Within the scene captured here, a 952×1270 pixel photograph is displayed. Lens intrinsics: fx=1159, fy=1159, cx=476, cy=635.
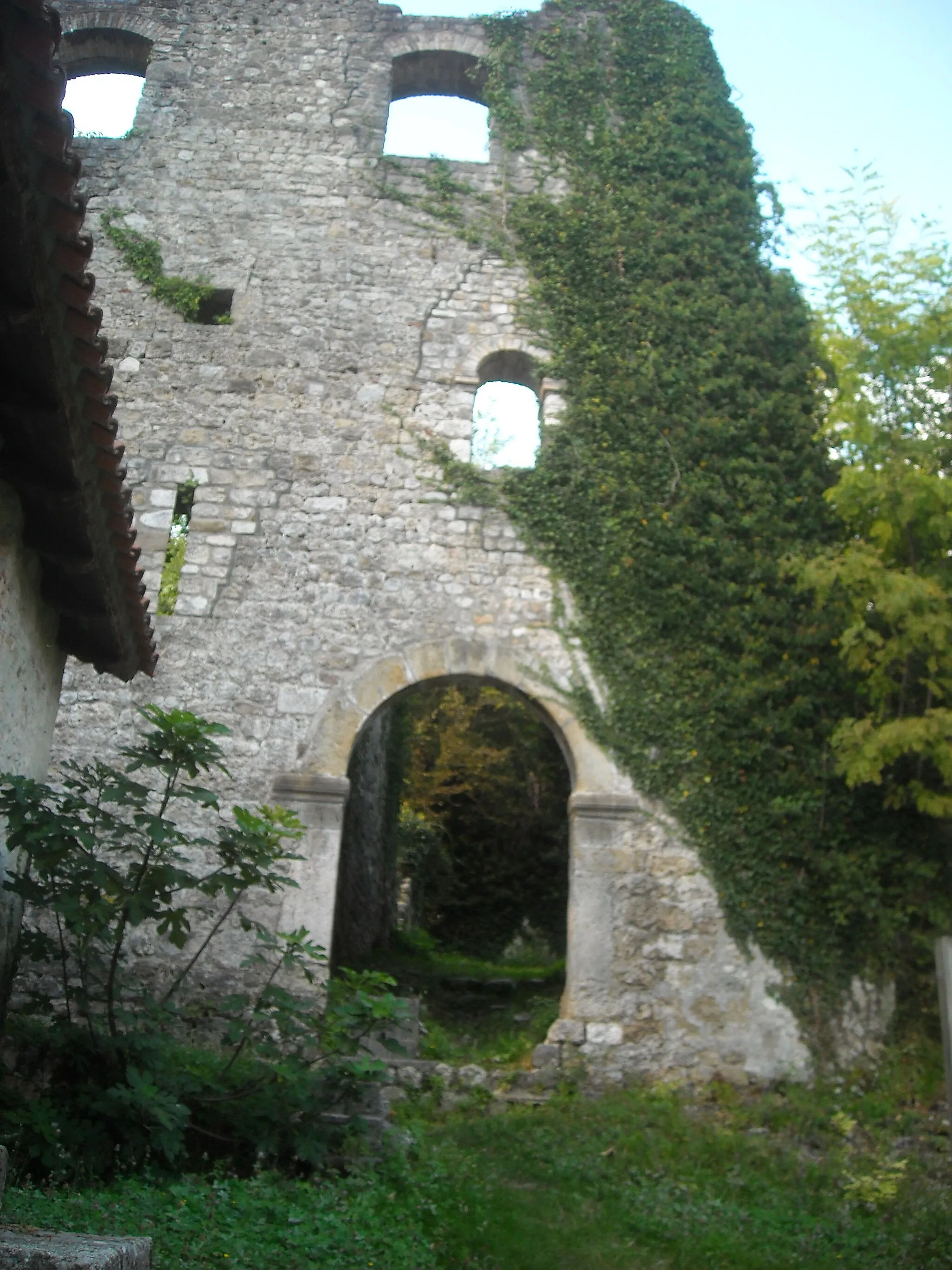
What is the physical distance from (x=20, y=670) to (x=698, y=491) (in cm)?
570

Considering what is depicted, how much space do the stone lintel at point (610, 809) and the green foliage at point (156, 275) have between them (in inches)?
210

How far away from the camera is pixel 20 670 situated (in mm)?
5172

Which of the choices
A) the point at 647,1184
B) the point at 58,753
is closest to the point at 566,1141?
the point at 647,1184

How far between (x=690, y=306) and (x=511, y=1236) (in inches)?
295

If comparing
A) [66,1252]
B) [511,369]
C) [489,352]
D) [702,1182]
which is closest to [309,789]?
[702,1182]

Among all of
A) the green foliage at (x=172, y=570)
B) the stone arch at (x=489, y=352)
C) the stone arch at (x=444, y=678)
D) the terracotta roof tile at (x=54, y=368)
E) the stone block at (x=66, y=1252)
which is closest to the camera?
the stone block at (x=66, y=1252)

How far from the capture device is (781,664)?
28.3 feet

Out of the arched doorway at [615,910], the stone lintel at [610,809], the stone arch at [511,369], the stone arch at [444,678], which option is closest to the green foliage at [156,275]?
the stone arch at [511,369]

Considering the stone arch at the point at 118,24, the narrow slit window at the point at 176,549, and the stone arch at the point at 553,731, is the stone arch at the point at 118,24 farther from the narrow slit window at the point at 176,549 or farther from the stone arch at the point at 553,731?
the stone arch at the point at 553,731

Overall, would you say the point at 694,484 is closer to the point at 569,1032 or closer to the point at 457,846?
the point at 569,1032

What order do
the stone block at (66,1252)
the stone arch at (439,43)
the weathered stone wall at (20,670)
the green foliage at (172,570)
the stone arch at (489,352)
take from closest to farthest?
the stone block at (66,1252)
the weathered stone wall at (20,670)
the green foliage at (172,570)
the stone arch at (489,352)
the stone arch at (439,43)

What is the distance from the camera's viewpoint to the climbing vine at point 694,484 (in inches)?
323

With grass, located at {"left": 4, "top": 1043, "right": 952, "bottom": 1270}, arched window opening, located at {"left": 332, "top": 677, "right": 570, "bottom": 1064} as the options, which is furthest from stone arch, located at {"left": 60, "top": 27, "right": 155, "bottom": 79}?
grass, located at {"left": 4, "top": 1043, "right": 952, "bottom": 1270}

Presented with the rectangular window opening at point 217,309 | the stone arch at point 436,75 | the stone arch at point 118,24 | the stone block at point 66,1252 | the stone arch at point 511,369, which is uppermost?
the stone arch at point 118,24
